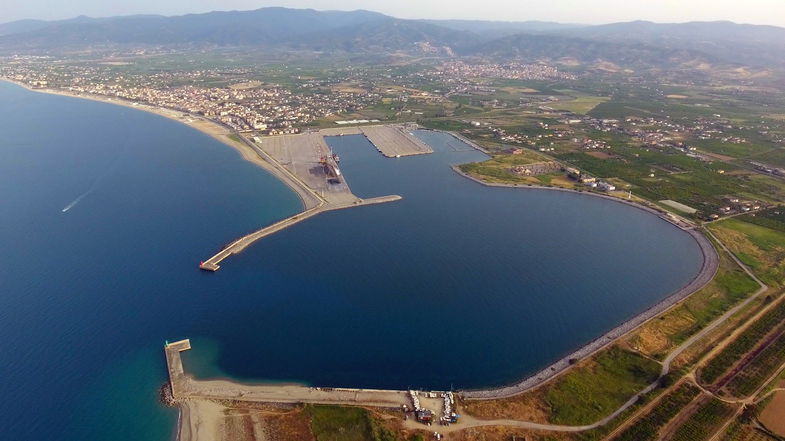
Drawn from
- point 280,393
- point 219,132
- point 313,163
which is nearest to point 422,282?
point 280,393

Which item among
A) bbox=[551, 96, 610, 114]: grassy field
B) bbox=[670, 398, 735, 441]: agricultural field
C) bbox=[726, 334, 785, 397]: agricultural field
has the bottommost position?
bbox=[670, 398, 735, 441]: agricultural field

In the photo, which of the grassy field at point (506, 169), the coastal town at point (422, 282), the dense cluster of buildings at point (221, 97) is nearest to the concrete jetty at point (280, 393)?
the coastal town at point (422, 282)

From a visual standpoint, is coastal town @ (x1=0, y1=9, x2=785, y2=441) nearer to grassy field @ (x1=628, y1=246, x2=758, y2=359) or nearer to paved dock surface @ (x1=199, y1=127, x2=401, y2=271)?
grassy field @ (x1=628, y1=246, x2=758, y2=359)

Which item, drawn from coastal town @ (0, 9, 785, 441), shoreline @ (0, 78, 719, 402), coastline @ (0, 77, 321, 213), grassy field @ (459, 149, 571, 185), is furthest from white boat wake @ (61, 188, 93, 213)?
grassy field @ (459, 149, 571, 185)

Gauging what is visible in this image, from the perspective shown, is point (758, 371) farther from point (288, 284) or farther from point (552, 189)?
point (552, 189)

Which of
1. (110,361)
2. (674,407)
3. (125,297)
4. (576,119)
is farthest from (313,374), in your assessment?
(576,119)
